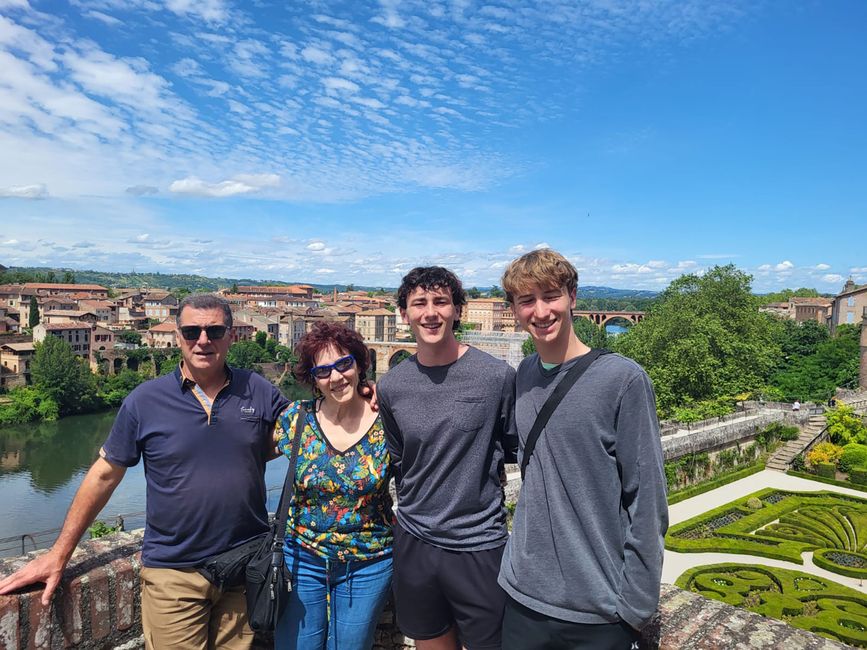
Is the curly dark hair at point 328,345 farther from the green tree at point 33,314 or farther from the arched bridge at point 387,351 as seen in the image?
the green tree at point 33,314

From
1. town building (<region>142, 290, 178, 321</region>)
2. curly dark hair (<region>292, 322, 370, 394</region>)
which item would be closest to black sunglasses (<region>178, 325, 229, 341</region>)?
curly dark hair (<region>292, 322, 370, 394</region>)

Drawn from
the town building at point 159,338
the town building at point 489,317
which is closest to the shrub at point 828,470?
the town building at point 159,338

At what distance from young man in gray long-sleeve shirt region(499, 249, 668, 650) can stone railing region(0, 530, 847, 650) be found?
1.57ft

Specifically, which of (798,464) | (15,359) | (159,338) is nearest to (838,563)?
(798,464)

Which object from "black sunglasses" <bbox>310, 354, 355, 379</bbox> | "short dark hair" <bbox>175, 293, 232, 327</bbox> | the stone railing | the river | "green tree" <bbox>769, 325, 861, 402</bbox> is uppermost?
"short dark hair" <bbox>175, 293, 232, 327</bbox>

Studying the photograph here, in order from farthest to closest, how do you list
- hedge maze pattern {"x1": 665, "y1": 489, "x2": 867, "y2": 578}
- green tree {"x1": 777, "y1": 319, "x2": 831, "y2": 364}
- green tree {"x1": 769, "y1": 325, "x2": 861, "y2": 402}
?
1. green tree {"x1": 777, "y1": 319, "x2": 831, "y2": 364}
2. green tree {"x1": 769, "y1": 325, "x2": 861, "y2": 402}
3. hedge maze pattern {"x1": 665, "y1": 489, "x2": 867, "y2": 578}

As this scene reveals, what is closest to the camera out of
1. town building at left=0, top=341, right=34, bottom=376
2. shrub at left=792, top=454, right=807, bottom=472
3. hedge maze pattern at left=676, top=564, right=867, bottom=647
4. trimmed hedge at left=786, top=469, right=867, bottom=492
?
hedge maze pattern at left=676, top=564, right=867, bottom=647

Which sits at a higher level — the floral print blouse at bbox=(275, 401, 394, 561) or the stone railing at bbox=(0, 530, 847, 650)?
the floral print blouse at bbox=(275, 401, 394, 561)

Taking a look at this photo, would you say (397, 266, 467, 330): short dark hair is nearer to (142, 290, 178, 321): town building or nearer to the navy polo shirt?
the navy polo shirt

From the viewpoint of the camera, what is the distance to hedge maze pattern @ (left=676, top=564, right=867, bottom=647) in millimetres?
9266

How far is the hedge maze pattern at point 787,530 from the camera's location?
40.5 feet

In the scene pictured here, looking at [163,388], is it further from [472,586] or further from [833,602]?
[833,602]

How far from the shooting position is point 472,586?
7.88ft

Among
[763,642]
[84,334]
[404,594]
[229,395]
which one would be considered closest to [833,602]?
[763,642]
